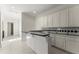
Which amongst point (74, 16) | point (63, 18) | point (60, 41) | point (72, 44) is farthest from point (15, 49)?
point (74, 16)

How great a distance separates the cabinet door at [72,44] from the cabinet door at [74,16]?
2.22 feet

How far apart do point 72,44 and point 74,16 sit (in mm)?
1130

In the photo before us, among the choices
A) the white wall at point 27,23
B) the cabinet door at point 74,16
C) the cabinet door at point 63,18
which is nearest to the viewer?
the cabinet door at point 74,16

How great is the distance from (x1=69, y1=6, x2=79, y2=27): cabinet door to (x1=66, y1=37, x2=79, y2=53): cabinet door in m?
0.68

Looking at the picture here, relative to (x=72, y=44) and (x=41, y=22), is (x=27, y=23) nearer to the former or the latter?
(x=41, y=22)

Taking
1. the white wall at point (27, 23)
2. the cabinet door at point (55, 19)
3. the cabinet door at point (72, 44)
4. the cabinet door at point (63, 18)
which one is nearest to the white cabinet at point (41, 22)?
the white wall at point (27, 23)

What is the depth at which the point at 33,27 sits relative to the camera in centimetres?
556

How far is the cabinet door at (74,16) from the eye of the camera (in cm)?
305

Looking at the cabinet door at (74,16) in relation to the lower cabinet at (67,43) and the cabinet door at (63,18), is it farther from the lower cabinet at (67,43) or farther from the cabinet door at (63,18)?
the lower cabinet at (67,43)

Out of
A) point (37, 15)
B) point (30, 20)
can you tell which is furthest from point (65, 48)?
point (30, 20)

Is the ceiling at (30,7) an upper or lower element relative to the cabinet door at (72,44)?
upper

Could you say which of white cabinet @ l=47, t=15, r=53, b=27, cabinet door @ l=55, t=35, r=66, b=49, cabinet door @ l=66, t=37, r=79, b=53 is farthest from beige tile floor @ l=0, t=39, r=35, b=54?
white cabinet @ l=47, t=15, r=53, b=27

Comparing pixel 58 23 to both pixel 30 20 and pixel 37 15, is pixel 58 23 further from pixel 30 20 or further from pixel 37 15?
pixel 30 20

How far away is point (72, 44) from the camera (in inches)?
114
